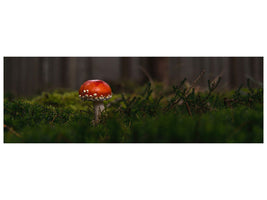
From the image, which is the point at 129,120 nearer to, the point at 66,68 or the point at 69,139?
the point at 69,139

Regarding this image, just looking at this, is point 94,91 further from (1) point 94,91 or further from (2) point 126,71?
(2) point 126,71

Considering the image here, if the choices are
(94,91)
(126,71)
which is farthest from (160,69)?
(94,91)

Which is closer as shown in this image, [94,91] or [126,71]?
[94,91]

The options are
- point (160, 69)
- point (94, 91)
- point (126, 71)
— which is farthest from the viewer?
point (126, 71)

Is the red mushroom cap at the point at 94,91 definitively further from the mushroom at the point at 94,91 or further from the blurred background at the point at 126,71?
the blurred background at the point at 126,71

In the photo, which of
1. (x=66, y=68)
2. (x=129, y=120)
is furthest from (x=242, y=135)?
(x=66, y=68)

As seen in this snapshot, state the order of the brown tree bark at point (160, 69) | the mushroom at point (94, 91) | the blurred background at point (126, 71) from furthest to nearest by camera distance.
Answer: the brown tree bark at point (160, 69), the blurred background at point (126, 71), the mushroom at point (94, 91)

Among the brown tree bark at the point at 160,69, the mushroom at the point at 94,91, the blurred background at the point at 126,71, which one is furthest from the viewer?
the brown tree bark at the point at 160,69

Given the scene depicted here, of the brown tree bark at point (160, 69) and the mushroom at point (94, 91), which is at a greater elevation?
the brown tree bark at point (160, 69)

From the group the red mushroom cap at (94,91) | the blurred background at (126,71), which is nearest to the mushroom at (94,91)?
the red mushroom cap at (94,91)
